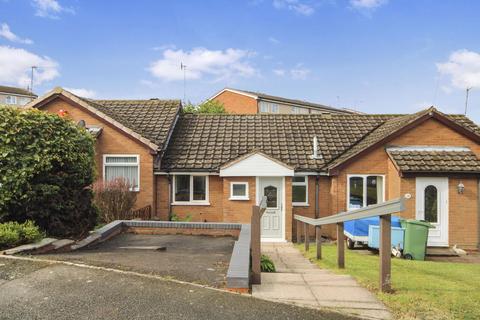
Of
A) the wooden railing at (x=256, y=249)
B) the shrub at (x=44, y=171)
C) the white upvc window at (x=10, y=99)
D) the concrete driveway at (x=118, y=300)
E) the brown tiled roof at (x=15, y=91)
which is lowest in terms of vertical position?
the concrete driveway at (x=118, y=300)

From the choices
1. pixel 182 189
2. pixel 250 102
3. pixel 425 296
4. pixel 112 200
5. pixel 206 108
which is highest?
pixel 250 102

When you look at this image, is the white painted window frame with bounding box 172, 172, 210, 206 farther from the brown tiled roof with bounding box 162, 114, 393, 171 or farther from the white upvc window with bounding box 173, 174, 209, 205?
the brown tiled roof with bounding box 162, 114, 393, 171

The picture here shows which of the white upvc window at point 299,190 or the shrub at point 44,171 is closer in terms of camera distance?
the shrub at point 44,171

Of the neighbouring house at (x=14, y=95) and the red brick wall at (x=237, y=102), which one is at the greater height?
the neighbouring house at (x=14, y=95)

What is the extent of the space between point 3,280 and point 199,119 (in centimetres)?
1643

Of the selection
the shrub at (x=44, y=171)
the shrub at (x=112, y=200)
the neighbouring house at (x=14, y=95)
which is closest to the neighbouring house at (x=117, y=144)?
the shrub at (x=112, y=200)

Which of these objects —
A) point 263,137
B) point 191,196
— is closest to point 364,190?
point 263,137

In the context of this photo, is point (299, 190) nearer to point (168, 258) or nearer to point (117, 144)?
point (117, 144)

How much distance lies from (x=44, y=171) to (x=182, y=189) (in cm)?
950

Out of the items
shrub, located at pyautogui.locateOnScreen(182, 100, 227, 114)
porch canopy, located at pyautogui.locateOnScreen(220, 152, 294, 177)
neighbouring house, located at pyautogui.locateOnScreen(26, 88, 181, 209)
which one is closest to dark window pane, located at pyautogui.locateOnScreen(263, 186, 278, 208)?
porch canopy, located at pyautogui.locateOnScreen(220, 152, 294, 177)

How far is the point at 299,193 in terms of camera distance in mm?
17297

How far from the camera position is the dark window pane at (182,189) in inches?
693

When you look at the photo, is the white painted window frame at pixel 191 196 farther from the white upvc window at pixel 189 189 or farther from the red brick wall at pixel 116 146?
the red brick wall at pixel 116 146

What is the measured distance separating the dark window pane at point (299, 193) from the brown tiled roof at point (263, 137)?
3.05ft
